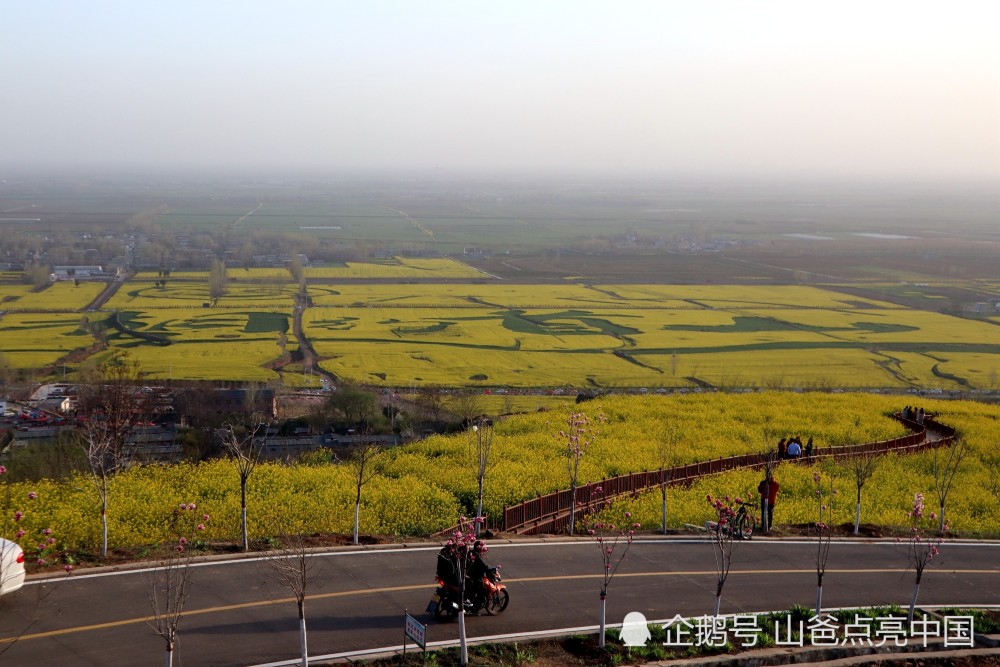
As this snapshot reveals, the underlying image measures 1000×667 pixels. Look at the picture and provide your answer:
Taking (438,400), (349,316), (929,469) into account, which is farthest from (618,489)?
(349,316)

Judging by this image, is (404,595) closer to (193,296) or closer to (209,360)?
(209,360)

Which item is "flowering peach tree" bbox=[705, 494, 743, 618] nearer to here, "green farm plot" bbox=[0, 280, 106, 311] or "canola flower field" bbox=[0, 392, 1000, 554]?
"canola flower field" bbox=[0, 392, 1000, 554]

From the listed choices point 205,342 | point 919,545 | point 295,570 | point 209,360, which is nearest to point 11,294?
point 205,342

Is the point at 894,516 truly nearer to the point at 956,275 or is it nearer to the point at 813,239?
the point at 956,275

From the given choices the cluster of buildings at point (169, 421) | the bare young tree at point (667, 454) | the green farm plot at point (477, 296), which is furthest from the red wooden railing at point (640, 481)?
the green farm plot at point (477, 296)

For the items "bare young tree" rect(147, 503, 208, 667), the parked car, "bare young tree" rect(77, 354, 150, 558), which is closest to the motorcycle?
"bare young tree" rect(147, 503, 208, 667)
